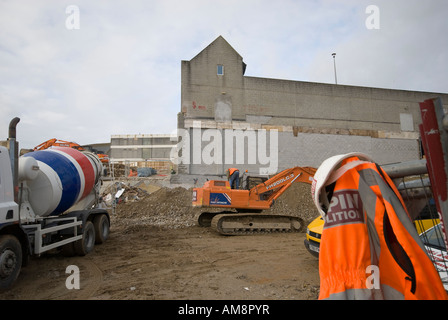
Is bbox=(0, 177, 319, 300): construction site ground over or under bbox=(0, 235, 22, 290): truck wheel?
under

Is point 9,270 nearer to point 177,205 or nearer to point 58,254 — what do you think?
point 58,254

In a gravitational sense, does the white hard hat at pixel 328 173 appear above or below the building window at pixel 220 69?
below

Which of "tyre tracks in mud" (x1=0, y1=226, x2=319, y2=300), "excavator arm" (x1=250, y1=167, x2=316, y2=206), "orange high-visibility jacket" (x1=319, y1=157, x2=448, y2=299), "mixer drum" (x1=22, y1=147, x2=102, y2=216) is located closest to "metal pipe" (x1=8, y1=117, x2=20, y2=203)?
"mixer drum" (x1=22, y1=147, x2=102, y2=216)

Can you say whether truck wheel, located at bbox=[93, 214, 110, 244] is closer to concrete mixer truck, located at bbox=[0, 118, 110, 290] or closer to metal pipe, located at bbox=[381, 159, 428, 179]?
concrete mixer truck, located at bbox=[0, 118, 110, 290]

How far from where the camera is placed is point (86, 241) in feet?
24.1

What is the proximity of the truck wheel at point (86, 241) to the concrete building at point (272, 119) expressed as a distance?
12497 millimetres

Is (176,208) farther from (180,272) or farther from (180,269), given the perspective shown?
(180,272)

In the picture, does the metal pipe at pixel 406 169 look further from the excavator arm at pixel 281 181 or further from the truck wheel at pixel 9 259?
the excavator arm at pixel 281 181

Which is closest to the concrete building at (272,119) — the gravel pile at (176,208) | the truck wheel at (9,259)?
the gravel pile at (176,208)

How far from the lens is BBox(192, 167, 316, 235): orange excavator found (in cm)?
1003

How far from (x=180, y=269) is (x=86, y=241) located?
307cm

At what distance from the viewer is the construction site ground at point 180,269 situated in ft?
15.0

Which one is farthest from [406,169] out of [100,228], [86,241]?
[100,228]

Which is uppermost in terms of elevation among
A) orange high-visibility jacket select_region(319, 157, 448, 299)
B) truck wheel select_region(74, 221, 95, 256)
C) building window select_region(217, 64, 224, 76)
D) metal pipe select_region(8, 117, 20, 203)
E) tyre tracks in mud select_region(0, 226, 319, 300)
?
building window select_region(217, 64, 224, 76)
